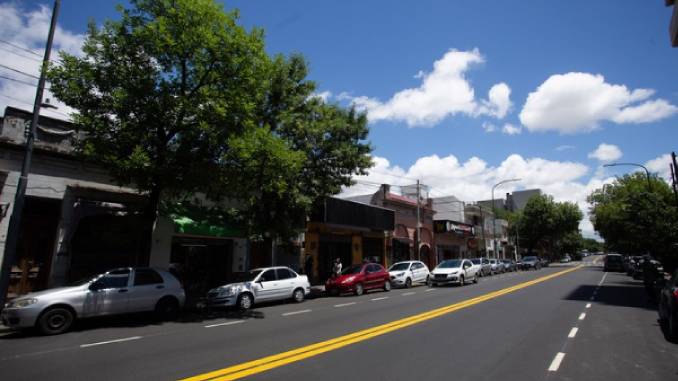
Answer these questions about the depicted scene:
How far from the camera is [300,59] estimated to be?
1845cm

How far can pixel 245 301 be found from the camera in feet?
48.4

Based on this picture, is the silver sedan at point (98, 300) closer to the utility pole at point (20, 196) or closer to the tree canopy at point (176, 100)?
the utility pole at point (20, 196)

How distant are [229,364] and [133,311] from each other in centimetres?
629

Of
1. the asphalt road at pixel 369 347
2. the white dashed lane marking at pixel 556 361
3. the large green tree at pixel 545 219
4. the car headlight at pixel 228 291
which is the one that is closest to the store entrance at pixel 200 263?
the car headlight at pixel 228 291

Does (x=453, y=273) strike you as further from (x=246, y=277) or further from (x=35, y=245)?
(x=35, y=245)

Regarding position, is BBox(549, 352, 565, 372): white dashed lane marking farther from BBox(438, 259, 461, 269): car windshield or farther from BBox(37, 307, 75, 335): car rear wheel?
BBox(438, 259, 461, 269): car windshield

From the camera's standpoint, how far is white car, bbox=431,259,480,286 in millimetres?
23750

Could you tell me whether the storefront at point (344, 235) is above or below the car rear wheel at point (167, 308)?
above

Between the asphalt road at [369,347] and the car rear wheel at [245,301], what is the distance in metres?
1.75

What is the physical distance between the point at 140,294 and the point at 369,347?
24.3 feet

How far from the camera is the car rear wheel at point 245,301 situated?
47.9ft

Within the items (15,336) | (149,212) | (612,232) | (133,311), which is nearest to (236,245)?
(149,212)

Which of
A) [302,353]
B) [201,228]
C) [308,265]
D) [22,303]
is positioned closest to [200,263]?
[201,228]

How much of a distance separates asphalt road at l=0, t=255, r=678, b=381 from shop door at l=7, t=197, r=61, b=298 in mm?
4391
